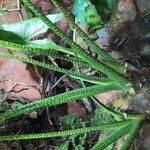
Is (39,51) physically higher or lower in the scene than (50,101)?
higher

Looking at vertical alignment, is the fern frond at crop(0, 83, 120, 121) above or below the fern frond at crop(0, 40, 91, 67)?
below

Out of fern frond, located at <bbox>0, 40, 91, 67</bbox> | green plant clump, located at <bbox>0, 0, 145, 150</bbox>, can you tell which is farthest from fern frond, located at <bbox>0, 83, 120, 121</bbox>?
fern frond, located at <bbox>0, 40, 91, 67</bbox>

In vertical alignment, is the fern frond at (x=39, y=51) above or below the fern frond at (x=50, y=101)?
above

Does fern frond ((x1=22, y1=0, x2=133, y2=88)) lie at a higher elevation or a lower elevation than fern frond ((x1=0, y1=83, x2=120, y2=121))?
higher

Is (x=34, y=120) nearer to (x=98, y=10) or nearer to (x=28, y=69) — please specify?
(x=28, y=69)

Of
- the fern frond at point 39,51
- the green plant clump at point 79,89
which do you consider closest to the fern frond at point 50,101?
the green plant clump at point 79,89

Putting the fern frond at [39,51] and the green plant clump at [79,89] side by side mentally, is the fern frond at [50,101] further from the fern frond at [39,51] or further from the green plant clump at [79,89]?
the fern frond at [39,51]

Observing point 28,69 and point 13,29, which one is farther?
point 28,69

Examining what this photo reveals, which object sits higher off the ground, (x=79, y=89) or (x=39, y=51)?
(x=39, y=51)

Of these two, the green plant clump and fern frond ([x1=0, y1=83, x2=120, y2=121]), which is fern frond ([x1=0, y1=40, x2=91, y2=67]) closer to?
the green plant clump

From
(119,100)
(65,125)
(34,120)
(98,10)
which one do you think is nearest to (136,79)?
(119,100)

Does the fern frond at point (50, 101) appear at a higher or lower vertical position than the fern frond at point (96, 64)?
lower
